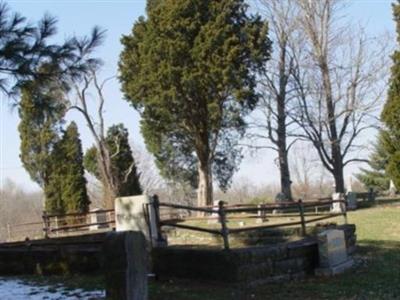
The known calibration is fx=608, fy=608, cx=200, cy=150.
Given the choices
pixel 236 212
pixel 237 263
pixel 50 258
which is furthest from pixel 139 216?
pixel 237 263

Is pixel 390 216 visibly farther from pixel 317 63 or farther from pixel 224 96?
pixel 317 63

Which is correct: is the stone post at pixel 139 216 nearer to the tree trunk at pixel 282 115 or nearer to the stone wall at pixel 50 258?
the stone wall at pixel 50 258

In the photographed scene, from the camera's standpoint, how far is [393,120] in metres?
27.8

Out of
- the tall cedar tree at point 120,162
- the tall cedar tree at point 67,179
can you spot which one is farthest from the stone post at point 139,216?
the tall cedar tree at point 120,162

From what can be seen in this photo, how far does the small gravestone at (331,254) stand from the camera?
A: 36.6ft

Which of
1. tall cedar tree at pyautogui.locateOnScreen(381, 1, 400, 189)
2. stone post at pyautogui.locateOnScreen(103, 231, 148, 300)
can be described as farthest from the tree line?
stone post at pyautogui.locateOnScreen(103, 231, 148, 300)

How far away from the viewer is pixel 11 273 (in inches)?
471

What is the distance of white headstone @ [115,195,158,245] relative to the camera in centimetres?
1082

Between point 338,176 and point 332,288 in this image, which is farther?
point 338,176

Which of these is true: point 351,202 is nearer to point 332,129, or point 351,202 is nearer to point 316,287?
point 332,129

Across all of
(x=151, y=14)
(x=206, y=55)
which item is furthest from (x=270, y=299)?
(x=151, y=14)

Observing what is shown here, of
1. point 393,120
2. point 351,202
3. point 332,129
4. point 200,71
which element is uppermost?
point 200,71

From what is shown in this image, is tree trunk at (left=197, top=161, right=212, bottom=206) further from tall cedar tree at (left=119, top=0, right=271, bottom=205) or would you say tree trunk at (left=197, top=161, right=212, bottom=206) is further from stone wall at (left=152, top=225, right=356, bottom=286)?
stone wall at (left=152, top=225, right=356, bottom=286)

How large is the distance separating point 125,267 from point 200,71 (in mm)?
25372
